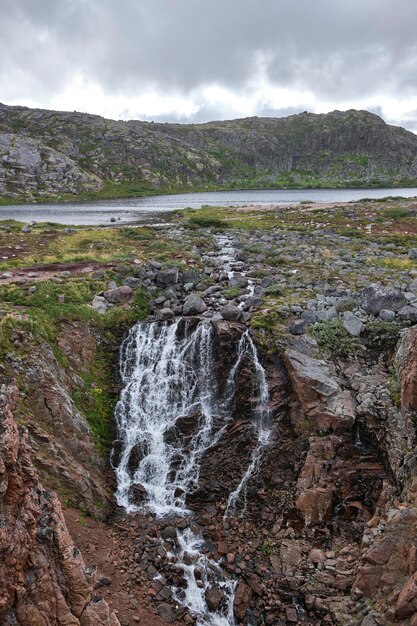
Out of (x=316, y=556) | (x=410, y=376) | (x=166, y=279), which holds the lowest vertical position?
(x=316, y=556)

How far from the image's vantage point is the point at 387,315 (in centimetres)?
2072

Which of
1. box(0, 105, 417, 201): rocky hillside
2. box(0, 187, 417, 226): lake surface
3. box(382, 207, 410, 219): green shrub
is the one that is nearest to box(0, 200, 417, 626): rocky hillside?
box(382, 207, 410, 219): green shrub

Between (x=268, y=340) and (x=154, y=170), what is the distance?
15915 centimetres

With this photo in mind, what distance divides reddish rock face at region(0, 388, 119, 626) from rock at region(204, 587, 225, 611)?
4.76 metres

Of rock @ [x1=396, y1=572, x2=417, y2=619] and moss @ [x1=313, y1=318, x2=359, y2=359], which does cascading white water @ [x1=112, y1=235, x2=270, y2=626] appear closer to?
moss @ [x1=313, y1=318, x2=359, y2=359]

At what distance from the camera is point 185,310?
76.5 ft

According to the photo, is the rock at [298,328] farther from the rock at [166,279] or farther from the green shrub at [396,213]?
the green shrub at [396,213]

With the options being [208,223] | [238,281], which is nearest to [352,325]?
[238,281]

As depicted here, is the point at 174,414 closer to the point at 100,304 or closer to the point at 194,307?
the point at 194,307

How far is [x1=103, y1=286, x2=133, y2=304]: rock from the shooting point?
24609 mm

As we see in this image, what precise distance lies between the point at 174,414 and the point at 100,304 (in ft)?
26.9

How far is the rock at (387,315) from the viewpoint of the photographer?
67.6ft

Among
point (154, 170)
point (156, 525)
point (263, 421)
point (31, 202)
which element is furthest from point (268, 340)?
point (154, 170)

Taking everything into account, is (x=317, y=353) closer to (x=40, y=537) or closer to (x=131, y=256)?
(x=40, y=537)
